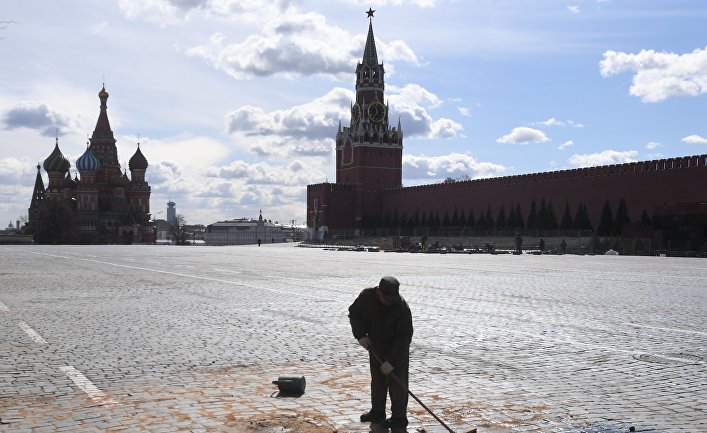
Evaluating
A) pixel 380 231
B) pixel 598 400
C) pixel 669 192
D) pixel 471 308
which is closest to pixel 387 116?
pixel 380 231

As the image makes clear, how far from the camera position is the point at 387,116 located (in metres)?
94.2

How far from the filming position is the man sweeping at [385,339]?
4.88 metres

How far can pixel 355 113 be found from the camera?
93.8m

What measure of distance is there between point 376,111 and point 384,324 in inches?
3519

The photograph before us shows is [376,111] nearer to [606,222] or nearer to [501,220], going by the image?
[501,220]

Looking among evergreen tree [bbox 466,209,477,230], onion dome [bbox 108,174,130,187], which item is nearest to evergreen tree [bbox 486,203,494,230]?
evergreen tree [bbox 466,209,477,230]

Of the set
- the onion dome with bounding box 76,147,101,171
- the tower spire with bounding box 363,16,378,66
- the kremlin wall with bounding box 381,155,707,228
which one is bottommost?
the kremlin wall with bounding box 381,155,707,228

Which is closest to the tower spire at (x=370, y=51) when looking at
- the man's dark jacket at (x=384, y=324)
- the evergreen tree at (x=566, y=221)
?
the evergreen tree at (x=566, y=221)

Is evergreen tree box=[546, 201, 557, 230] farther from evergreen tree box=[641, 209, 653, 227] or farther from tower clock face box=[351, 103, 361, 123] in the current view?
tower clock face box=[351, 103, 361, 123]

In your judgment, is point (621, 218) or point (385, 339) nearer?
point (385, 339)

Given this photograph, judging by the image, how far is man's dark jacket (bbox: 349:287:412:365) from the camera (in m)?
4.95

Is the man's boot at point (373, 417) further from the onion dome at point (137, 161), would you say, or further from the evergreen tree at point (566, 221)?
the onion dome at point (137, 161)

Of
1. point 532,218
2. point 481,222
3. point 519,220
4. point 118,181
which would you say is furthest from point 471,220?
point 118,181

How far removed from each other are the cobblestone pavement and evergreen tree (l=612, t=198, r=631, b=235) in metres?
37.7
